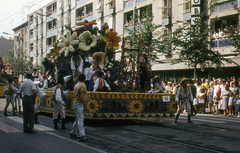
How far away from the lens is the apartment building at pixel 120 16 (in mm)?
25342

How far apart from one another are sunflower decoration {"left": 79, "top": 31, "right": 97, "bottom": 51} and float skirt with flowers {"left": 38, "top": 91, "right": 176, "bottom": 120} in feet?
6.82

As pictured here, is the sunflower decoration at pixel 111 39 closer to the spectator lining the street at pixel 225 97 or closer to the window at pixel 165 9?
the spectator lining the street at pixel 225 97

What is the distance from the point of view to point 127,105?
11680 mm

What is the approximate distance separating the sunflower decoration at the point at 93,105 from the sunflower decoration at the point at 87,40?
113 inches

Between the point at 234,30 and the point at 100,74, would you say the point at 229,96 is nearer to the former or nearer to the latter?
the point at 234,30

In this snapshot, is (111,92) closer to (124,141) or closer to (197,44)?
(124,141)

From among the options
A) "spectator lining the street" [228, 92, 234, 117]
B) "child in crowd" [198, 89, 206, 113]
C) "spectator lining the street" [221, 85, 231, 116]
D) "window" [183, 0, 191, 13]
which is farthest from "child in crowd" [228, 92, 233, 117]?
"window" [183, 0, 191, 13]

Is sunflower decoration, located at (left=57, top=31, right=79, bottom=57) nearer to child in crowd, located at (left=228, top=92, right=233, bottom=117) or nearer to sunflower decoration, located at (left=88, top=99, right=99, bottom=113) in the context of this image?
sunflower decoration, located at (left=88, top=99, right=99, bottom=113)

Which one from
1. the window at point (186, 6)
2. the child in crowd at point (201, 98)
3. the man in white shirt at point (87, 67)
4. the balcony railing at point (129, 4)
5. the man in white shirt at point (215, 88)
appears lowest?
the child in crowd at point (201, 98)

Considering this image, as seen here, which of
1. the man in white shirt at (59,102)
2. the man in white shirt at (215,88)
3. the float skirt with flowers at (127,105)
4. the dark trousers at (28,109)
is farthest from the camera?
the man in white shirt at (215,88)

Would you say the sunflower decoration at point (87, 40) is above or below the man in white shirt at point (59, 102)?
above

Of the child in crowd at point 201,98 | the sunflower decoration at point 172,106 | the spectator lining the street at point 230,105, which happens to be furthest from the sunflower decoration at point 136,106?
the child in crowd at point 201,98

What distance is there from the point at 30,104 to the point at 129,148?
12.8 feet

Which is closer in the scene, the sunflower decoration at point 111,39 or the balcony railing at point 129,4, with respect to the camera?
the sunflower decoration at point 111,39
